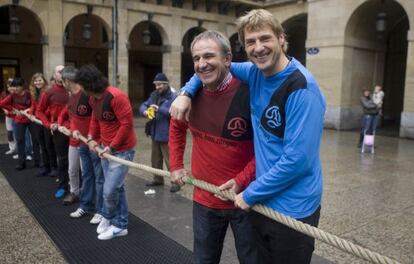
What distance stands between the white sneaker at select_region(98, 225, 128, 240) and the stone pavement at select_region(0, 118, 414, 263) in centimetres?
46

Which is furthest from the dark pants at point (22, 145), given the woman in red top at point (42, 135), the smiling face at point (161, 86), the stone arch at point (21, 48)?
the stone arch at point (21, 48)

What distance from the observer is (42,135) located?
7633mm

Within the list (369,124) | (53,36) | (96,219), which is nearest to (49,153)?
(96,219)

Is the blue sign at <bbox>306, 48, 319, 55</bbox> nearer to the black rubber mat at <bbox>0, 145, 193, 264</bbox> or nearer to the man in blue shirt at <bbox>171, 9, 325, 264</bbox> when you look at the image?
the black rubber mat at <bbox>0, 145, 193, 264</bbox>

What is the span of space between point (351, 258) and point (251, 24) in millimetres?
2902

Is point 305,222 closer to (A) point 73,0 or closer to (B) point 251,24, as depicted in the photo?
(B) point 251,24

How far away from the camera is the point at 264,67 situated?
2047 millimetres

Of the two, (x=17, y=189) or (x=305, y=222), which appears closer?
(x=305, y=222)

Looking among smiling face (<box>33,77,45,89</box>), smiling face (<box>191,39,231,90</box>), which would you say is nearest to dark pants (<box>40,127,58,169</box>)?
smiling face (<box>33,77,45,89</box>)

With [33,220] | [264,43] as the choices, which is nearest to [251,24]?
[264,43]

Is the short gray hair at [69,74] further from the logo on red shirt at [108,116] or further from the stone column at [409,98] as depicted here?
the stone column at [409,98]

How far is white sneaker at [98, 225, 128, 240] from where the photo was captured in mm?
4469

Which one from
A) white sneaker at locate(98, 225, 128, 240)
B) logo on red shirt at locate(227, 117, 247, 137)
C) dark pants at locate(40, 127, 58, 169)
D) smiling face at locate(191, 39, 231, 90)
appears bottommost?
white sneaker at locate(98, 225, 128, 240)

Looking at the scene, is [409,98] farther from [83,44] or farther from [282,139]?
[83,44]
